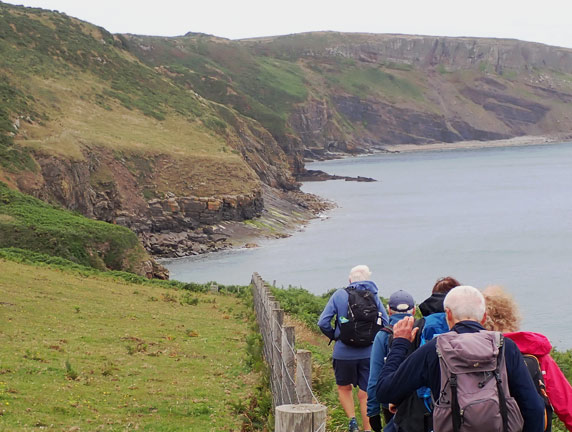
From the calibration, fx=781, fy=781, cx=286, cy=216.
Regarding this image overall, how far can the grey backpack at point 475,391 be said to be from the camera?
5.10m

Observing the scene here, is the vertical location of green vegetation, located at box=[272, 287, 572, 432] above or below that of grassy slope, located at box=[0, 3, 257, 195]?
below

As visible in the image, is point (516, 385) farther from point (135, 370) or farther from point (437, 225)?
point (437, 225)

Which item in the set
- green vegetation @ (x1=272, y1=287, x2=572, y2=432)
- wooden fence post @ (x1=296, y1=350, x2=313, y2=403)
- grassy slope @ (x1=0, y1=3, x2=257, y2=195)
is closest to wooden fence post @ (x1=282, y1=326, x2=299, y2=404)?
wooden fence post @ (x1=296, y1=350, x2=313, y2=403)

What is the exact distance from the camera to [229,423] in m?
11.1

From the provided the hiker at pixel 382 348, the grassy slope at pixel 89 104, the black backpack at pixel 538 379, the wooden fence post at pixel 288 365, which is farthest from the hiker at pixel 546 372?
the grassy slope at pixel 89 104

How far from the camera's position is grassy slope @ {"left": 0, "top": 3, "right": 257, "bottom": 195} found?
64.1m

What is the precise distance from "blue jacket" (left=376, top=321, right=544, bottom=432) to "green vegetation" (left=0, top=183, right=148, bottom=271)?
32.1 m

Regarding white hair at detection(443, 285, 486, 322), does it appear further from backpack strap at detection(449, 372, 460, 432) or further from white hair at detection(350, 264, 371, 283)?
white hair at detection(350, 264, 371, 283)

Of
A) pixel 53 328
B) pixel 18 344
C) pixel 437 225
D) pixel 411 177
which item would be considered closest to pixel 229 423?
pixel 18 344

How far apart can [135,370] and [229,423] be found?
367 centimetres

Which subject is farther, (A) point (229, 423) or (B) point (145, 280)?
(B) point (145, 280)

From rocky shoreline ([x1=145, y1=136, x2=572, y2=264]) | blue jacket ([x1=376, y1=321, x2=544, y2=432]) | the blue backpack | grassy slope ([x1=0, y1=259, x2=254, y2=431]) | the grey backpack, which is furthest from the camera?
rocky shoreline ([x1=145, y1=136, x2=572, y2=264])

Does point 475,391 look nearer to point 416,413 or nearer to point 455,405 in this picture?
point 455,405

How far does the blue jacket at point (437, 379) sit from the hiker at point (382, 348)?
41.1 inches
